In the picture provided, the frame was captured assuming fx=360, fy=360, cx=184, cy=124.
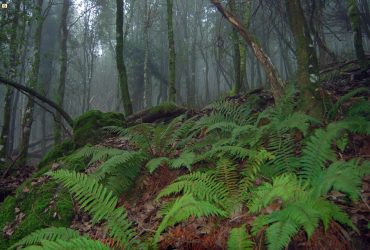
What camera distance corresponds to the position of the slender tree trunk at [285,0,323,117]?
6164 mm

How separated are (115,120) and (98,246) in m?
6.13

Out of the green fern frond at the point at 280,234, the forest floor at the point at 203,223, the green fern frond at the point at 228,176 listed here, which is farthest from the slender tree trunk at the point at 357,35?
the green fern frond at the point at 280,234

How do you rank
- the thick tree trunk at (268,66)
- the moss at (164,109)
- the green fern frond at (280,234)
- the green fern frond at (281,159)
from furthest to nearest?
the moss at (164,109)
the thick tree trunk at (268,66)
the green fern frond at (281,159)
the green fern frond at (280,234)

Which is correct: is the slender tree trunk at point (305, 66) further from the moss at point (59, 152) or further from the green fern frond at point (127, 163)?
the moss at point (59, 152)

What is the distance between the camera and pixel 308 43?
655 cm

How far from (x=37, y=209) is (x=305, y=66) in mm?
5067

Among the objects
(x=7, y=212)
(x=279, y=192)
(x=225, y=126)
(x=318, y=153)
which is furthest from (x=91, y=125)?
(x=279, y=192)

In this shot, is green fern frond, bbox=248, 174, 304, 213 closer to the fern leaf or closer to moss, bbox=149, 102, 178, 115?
the fern leaf

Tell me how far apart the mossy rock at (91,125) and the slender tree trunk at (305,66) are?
15.2 ft

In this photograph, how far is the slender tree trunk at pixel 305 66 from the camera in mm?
6164

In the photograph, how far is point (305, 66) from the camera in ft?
20.7

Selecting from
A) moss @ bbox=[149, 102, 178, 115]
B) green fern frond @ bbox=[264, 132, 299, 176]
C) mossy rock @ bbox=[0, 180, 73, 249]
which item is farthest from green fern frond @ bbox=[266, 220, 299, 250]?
moss @ bbox=[149, 102, 178, 115]

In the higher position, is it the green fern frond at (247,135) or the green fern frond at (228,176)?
the green fern frond at (247,135)

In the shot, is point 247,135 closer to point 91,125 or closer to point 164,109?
point 91,125
